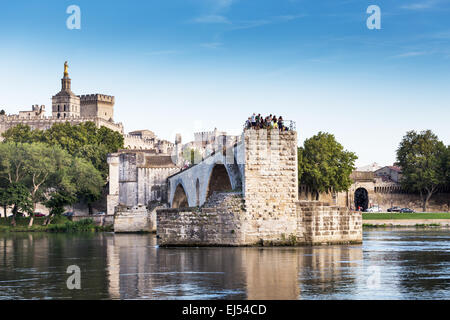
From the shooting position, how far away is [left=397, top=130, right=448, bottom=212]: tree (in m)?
86.9

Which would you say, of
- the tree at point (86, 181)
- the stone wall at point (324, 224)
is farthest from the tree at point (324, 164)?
the stone wall at point (324, 224)

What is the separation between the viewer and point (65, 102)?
16362 cm

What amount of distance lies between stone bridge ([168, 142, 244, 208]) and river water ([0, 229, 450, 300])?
17.3ft

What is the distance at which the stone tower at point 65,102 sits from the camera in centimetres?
16300

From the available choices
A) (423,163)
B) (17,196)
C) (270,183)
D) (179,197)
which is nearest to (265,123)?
(270,183)

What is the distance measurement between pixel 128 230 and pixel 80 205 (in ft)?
77.1

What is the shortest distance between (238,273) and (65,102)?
145962 mm

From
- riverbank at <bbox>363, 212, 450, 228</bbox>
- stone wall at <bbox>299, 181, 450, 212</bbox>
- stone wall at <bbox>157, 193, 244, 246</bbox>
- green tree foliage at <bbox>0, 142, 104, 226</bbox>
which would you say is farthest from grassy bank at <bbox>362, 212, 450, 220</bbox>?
stone wall at <bbox>157, 193, 244, 246</bbox>

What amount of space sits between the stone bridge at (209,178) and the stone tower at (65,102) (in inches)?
3842

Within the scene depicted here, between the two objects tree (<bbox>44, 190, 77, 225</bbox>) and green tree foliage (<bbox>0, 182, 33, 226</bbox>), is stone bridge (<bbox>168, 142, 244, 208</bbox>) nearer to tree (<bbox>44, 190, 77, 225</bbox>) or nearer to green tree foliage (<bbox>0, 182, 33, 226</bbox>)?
tree (<bbox>44, 190, 77, 225</bbox>)

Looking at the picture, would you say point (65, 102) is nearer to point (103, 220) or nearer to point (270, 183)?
point (103, 220)

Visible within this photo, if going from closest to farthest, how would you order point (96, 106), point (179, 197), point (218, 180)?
point (218, 180), point (179, 197), point (96, 106)

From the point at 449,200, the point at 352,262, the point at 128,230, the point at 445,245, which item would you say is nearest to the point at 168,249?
the point at 352,262

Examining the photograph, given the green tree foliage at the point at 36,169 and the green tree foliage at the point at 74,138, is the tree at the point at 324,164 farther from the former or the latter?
the green tree foliage at the point at 74,138
